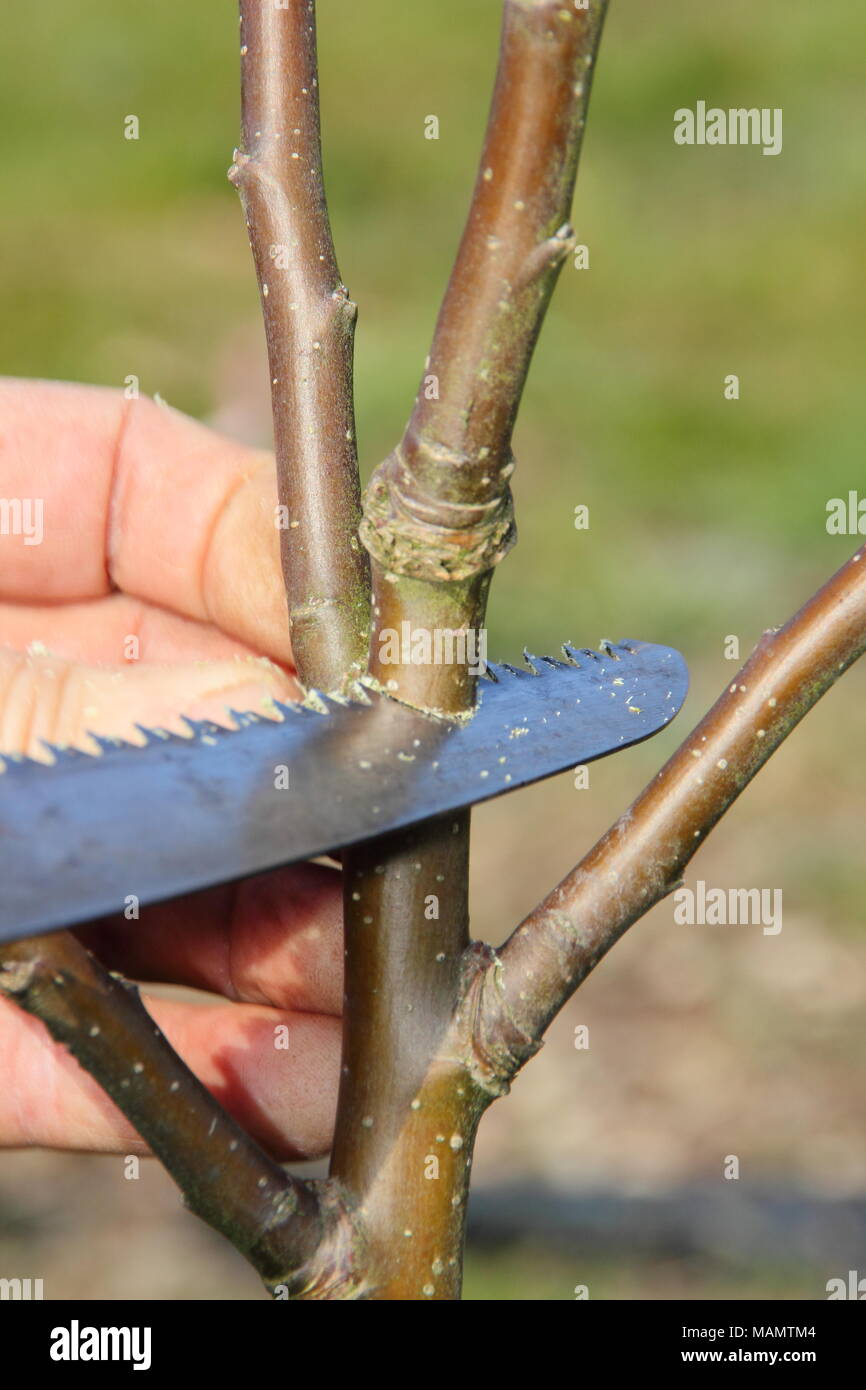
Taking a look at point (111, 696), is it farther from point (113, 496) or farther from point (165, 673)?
point (113, 496)

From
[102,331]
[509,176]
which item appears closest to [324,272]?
[509,176]

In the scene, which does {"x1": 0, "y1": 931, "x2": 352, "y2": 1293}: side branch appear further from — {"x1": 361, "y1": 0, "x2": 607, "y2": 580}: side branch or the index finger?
A: the index finger

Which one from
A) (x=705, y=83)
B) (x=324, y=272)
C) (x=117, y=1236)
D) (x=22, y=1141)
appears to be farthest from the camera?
(x=705, y=83)

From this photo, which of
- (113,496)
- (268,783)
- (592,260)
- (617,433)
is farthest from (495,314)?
(592,260)

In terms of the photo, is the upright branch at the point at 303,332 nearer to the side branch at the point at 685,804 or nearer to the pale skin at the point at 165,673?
the pale skin at the point at 165,673

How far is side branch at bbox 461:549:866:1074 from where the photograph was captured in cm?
92

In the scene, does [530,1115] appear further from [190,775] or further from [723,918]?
[190,775]

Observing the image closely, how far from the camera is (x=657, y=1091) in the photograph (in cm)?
235

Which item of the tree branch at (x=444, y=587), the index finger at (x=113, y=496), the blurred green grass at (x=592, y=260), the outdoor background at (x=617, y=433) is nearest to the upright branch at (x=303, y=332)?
the tree branch at (x=444, y=587)

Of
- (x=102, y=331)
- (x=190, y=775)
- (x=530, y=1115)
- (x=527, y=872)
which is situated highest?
(x=102, y=331)

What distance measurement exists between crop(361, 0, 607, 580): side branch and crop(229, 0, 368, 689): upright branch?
0.50 ft

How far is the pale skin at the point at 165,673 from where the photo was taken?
1172 mm

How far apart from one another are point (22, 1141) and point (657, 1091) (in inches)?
49.7

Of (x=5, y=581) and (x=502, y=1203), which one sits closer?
(x=5, y=581)
